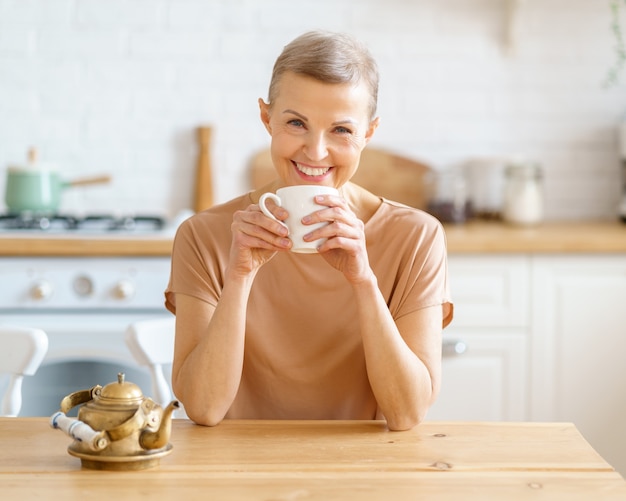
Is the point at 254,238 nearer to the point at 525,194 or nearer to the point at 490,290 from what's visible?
the point at 490,290

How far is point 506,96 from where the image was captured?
3.47 metres

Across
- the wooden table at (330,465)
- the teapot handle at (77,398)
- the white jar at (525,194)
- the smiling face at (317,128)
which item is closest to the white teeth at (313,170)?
the smiling face at (317,128)

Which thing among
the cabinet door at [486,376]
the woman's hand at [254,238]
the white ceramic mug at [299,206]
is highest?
the white ceramic mug at [299,206]

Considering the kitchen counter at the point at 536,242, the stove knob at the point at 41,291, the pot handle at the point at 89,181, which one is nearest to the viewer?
the stove knob at the point at 41,291

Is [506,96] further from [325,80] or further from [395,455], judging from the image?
[395,455]

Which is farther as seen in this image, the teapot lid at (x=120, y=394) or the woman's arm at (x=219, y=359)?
the woman's arm at (x=219, y=359)

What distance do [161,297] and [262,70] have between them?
1.01 meters

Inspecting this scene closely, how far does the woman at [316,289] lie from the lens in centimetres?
147

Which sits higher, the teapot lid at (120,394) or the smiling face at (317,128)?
the smiling face at (317,128)

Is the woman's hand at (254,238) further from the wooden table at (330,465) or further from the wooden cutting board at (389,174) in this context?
the wooden cutting board at (389,174)

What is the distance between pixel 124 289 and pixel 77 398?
4.75 feet

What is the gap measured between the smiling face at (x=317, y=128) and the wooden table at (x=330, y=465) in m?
0.40

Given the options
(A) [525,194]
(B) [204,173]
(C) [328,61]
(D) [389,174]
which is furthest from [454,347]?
(C) [328,61]

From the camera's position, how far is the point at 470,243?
111 inches
